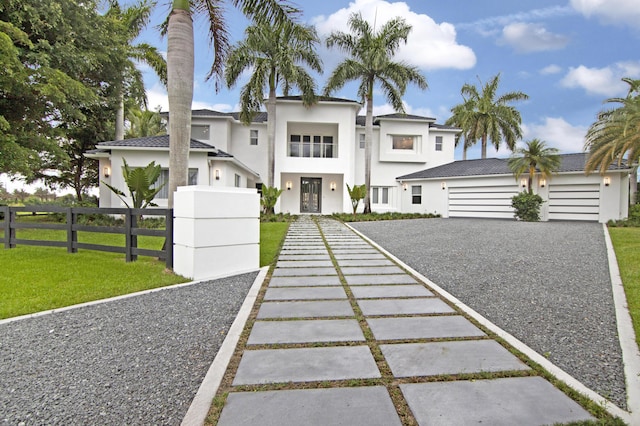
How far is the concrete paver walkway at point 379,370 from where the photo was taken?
85.1 inches

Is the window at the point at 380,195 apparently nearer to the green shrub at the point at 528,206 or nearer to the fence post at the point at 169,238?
the green shrub at the point at 528,206

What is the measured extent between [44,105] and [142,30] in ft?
23.2

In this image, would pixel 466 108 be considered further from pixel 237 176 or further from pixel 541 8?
pixel 237 176

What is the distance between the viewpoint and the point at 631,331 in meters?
3.58

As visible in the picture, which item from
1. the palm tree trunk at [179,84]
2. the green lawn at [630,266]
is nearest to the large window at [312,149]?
the palm tree trunk at [179,84]

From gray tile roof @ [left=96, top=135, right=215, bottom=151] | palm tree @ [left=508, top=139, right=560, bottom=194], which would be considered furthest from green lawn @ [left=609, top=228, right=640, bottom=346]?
gray tile roof @ [left=96, top=135, right=215, bottom=151]

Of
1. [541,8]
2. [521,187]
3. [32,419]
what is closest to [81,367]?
[32,419]

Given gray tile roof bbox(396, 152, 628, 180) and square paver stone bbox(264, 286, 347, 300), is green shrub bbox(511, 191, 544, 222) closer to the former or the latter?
gray tile roof bbox(396, 152, 628, 180)

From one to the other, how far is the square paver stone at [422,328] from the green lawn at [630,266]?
1633 millimetres

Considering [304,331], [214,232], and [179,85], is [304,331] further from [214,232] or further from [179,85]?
[179,85]

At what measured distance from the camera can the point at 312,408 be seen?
2225mm

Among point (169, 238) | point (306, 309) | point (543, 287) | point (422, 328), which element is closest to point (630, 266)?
point (543, 287)

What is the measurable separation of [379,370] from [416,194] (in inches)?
805

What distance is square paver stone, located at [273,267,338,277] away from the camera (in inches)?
244
